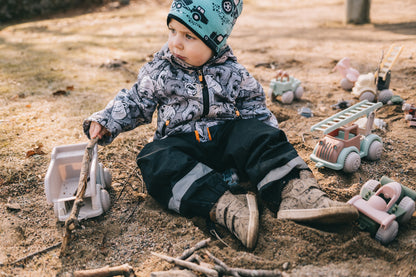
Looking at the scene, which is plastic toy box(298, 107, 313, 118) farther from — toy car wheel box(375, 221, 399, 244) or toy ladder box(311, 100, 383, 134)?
toy car wheel box(375, 221, 399, 244)

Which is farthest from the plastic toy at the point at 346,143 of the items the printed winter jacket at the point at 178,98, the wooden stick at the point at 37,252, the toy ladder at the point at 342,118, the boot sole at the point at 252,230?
the wooden stick at the point at 37,252

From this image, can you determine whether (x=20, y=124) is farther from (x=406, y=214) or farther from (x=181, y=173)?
(x=406, y=214)

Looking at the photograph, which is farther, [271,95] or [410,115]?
[271,95]

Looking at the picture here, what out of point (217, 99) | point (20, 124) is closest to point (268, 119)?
point (217, 99)

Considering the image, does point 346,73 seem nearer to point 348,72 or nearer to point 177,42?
point 348,72

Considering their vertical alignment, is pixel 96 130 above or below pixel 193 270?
above

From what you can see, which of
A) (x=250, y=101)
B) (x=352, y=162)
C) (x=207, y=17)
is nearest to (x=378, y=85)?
(x=352, y=162)

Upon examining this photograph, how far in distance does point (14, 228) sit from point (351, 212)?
6.00ft

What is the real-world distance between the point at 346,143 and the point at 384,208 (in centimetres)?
63

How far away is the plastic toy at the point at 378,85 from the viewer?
11.4 feet

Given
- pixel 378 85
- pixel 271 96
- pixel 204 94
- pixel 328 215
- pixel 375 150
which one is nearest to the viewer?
pixel 328 215

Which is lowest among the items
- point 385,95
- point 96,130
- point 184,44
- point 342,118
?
point 385,95

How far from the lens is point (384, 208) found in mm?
1912

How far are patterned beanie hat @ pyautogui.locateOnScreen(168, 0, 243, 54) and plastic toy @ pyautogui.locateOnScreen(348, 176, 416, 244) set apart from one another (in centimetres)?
125
